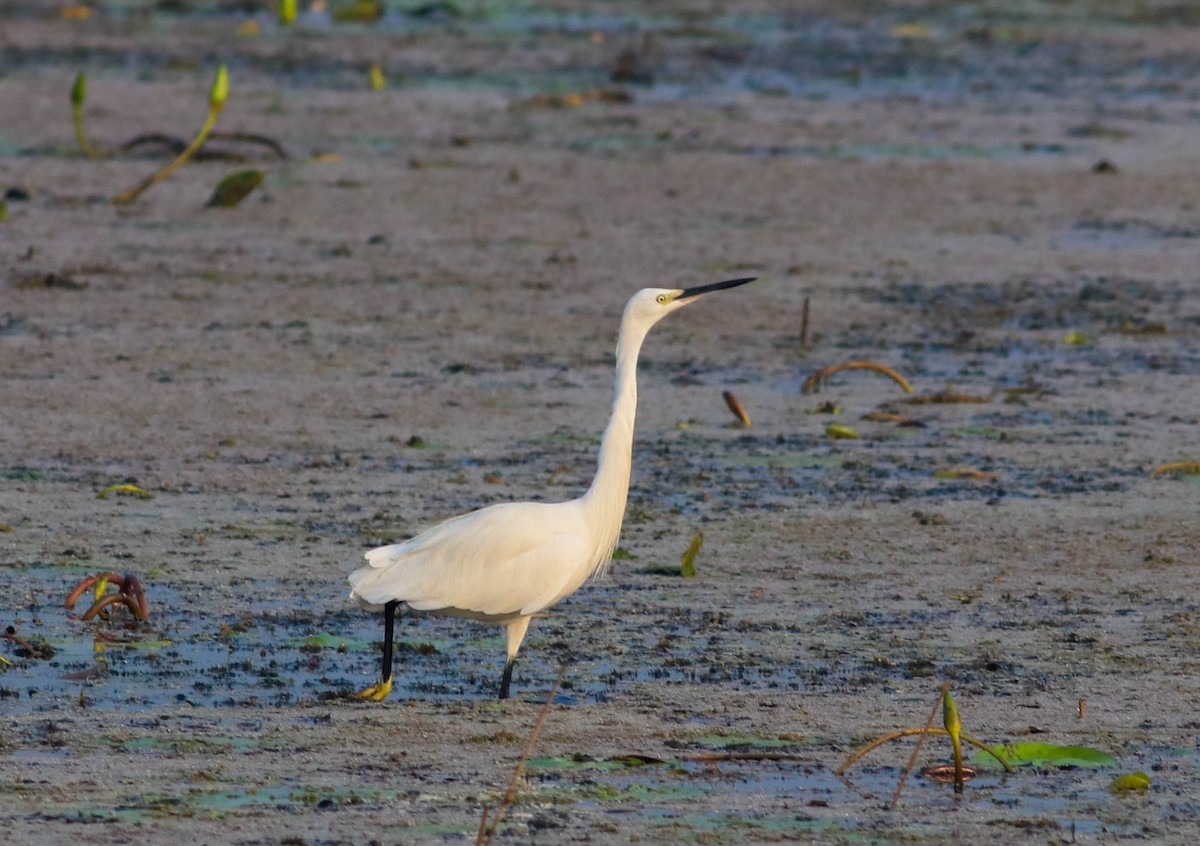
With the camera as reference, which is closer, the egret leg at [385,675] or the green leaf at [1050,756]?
the green leaf at [1050,756]

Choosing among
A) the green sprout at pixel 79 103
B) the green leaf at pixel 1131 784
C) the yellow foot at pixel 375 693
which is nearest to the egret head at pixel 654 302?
the yellow foot at pixel 375 693

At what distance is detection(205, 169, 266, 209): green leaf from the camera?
48.3 ft

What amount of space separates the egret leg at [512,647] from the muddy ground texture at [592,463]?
0.33 feet

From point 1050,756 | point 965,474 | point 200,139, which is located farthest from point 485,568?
point 200,139

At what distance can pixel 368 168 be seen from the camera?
56.6 feet

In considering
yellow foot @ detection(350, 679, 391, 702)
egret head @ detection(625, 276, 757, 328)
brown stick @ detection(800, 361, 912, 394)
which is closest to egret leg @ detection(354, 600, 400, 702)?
yellow foot @ detection(350, 679, 391, 702)

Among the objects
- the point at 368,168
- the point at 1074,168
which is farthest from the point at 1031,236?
the point at 368,168

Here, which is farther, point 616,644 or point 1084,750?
point 616,644

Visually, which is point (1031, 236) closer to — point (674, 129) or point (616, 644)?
point (674, 129)

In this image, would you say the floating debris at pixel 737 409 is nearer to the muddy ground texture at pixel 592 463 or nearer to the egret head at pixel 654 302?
the muddy ground texture at pixel 592 463

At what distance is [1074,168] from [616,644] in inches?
507

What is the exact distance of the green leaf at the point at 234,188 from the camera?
48.3 ft

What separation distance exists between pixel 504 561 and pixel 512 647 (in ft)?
0.82

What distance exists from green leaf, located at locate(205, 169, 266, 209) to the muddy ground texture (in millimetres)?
286
